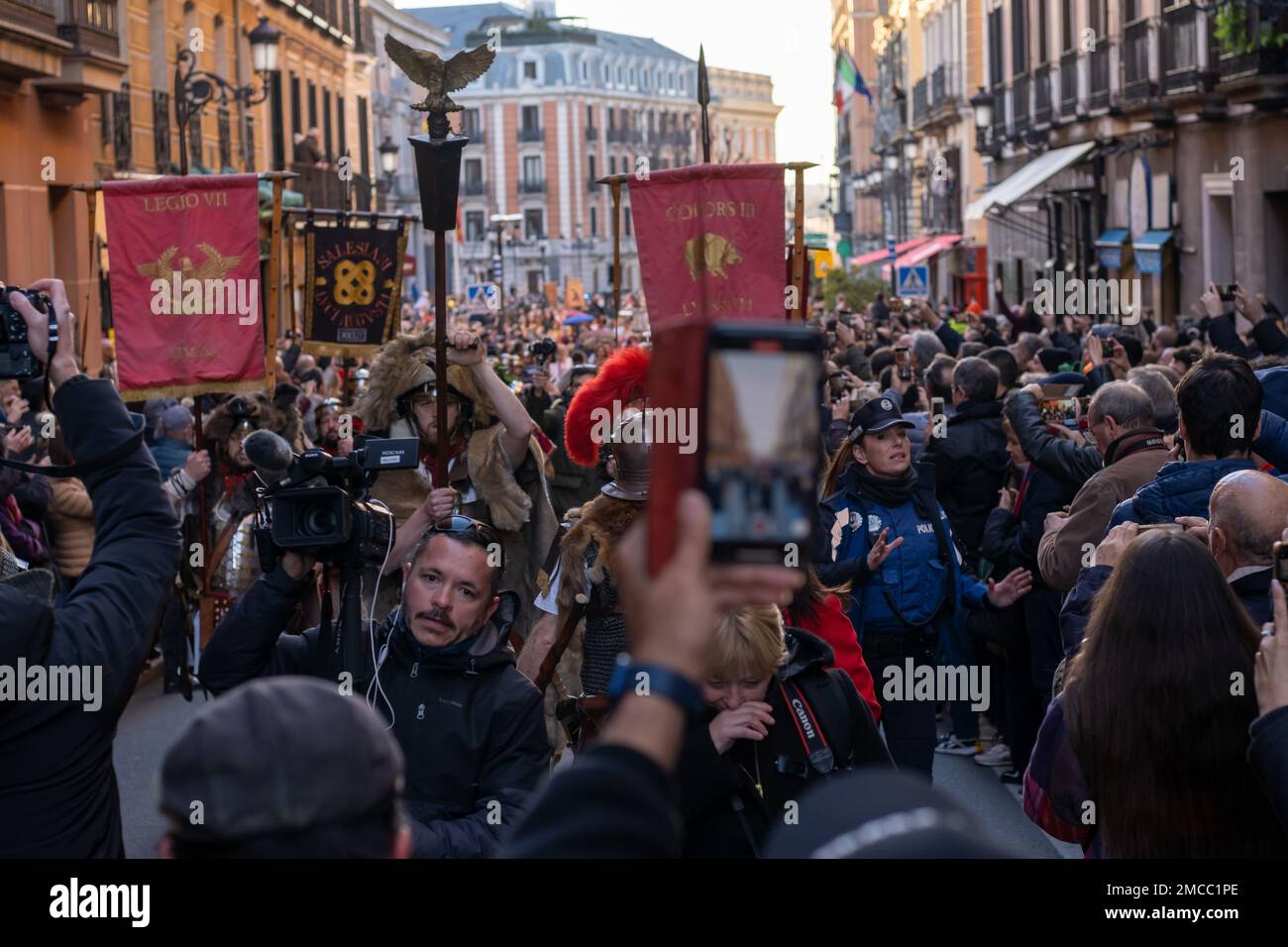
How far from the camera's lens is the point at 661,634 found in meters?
1.99

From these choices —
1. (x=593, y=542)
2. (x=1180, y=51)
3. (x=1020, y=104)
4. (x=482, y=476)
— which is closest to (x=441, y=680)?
(x=593, y=542)

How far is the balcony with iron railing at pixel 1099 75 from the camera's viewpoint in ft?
92.5

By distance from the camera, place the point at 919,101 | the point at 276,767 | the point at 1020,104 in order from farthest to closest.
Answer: the point at 919,101 → the point at 1020,104 → the point at 276,767

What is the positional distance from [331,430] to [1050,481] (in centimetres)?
526

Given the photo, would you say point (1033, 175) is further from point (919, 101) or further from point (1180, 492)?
point (1180, 492)

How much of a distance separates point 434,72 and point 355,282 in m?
6.52

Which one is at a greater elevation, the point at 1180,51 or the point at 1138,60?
the point at 1138,60

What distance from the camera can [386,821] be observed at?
2271mm

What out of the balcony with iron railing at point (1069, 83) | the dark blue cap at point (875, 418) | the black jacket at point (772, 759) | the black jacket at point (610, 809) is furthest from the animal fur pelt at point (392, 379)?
the balcony with iron railing at point (1069, 83)

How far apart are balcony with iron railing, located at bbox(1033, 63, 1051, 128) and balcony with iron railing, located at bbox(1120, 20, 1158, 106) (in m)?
5.76

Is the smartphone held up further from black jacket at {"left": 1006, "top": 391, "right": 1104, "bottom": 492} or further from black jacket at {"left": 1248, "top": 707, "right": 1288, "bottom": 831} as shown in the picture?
black jacket at {"left": 1006, "top": 391, "right": 1104, "bottom": 492}

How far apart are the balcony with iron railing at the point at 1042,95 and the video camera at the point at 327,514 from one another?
2923cm

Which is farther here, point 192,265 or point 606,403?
point 192,265
